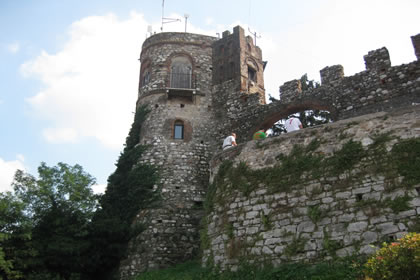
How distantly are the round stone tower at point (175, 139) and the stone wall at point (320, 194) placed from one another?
3845mm

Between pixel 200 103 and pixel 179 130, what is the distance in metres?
1.74

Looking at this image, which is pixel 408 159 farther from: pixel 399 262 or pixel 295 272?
pixel 399 262

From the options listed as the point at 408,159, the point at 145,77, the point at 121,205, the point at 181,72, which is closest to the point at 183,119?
the point at 181,72

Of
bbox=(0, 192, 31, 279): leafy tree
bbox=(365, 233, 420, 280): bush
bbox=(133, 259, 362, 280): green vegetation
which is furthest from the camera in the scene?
bbox=(0, 192, 31, 279): leafy tree

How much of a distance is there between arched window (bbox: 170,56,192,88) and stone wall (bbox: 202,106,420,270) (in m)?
8.37

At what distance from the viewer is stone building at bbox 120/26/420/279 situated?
15492mm

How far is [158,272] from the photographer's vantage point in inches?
606

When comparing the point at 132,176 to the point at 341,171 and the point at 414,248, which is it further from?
the point at 414,248

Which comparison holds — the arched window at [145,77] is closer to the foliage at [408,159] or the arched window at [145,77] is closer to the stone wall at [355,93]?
the stone wall at [355,93]

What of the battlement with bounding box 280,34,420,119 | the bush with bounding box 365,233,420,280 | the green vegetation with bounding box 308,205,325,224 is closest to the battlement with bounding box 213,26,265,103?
the battlement with bounding box 280,34,420,119

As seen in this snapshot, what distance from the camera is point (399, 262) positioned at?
280 inches

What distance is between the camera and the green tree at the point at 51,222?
52.2 ft

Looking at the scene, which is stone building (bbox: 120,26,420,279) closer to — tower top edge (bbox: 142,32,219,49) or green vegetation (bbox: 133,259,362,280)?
tower top edge (bbox: 142,32,219,49)

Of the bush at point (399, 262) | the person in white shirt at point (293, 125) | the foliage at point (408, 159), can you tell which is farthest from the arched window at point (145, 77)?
the bush at point (399, 262)
